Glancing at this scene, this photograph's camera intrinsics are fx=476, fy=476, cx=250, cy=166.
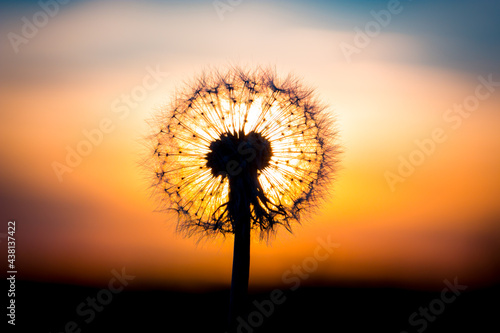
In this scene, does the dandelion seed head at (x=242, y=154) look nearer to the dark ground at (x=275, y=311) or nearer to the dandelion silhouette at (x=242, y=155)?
the dandelion silhouette at (x=242, y=155)

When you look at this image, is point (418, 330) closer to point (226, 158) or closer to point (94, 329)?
point (226, 158)

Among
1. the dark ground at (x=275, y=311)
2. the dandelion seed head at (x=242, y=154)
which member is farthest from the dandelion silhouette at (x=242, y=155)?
the dark ground at (x=275, y=311)

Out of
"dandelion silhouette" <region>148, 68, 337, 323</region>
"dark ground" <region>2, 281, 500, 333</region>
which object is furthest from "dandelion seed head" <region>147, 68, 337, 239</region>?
"dark ground" <region>2, 281, 500, 333</region>

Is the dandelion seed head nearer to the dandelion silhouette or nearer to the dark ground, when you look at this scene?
the dandelion silhouette

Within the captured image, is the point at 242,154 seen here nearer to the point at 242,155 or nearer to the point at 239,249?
the point at 242,155

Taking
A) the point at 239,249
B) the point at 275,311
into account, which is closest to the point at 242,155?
the point at 239,249

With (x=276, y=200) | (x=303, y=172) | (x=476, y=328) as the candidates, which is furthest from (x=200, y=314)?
(x=476, y=328)
